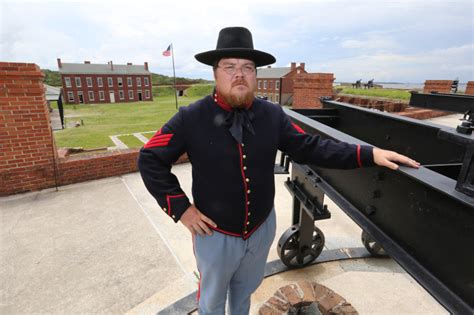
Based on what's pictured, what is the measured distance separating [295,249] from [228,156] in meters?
1.71

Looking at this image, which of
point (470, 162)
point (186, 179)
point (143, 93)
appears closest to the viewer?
point (470, 162)

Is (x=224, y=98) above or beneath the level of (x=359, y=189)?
above

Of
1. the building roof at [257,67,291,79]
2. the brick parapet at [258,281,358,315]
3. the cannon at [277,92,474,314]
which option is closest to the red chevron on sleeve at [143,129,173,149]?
the cannon at [277,92,474,314]

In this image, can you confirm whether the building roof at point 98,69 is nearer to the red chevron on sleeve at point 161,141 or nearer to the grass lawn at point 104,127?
the grass lawn at point 104,127

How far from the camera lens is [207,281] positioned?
68.0 inches

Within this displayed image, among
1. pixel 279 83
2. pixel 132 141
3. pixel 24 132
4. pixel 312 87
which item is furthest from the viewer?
pixel 279 83

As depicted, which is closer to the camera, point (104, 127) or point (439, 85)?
point (439, 85)

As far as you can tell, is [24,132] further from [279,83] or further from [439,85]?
[279,83]

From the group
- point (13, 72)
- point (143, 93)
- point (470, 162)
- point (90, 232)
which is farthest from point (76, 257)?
point (143, 93)

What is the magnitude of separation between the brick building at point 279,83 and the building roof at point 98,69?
27844 mm

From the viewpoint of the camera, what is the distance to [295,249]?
2.79 m

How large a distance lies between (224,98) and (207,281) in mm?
1161

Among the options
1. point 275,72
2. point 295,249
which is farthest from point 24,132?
point 275,72

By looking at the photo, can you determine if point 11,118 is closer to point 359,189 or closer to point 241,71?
point 241,71
